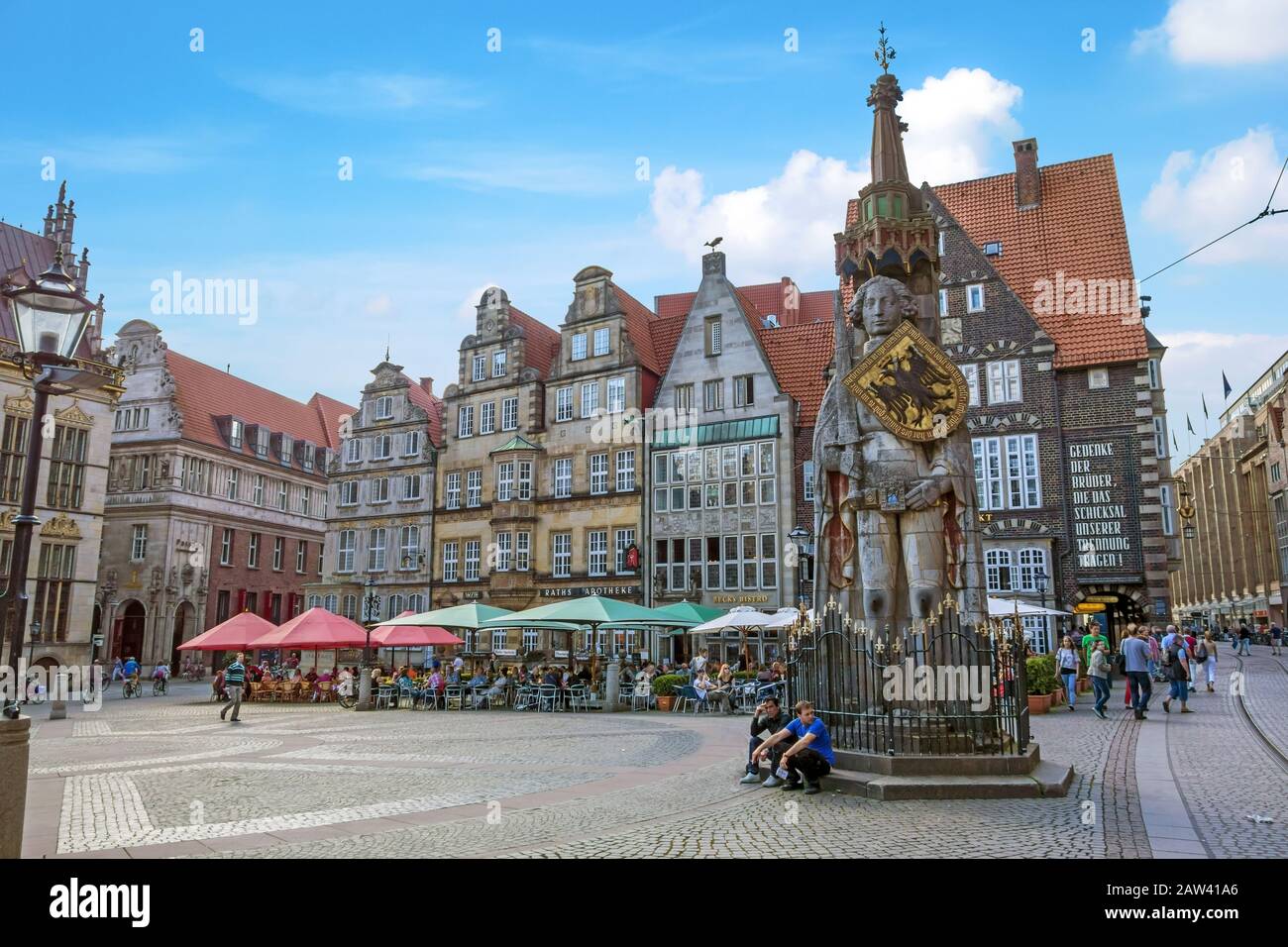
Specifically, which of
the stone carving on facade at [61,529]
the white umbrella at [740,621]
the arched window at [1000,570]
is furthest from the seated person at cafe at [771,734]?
the stone carving on facade at [61,529]

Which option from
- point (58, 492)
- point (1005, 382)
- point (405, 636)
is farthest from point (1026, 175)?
point (58, 492)

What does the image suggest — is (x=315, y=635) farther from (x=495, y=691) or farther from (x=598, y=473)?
(x=598, y=473)

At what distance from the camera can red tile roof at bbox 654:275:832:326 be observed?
45.4 m

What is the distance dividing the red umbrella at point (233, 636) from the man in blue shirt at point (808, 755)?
21905 mm

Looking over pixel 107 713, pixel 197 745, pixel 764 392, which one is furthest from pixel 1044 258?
pixel 107 713

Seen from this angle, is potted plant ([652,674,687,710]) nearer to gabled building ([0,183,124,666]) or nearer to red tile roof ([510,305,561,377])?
red tile roof ([510,305,561,377])

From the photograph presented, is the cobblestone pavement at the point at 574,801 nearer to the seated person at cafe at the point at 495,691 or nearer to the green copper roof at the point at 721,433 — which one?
the seated person at cafe at the point at 495,691

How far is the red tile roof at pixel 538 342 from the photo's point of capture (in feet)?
140

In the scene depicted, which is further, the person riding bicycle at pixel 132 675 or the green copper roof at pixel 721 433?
the green copper roof at pixel 721 433

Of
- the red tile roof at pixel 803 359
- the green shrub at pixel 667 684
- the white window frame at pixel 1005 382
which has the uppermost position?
the red tile roof at pixel 803 359

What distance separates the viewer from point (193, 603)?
162 ft

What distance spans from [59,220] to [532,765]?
3944 cm

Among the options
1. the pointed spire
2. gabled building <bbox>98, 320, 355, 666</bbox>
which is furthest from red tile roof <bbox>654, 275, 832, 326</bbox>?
the pointed spire

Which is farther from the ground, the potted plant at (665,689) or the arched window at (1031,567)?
the arched window at (1031,567)
